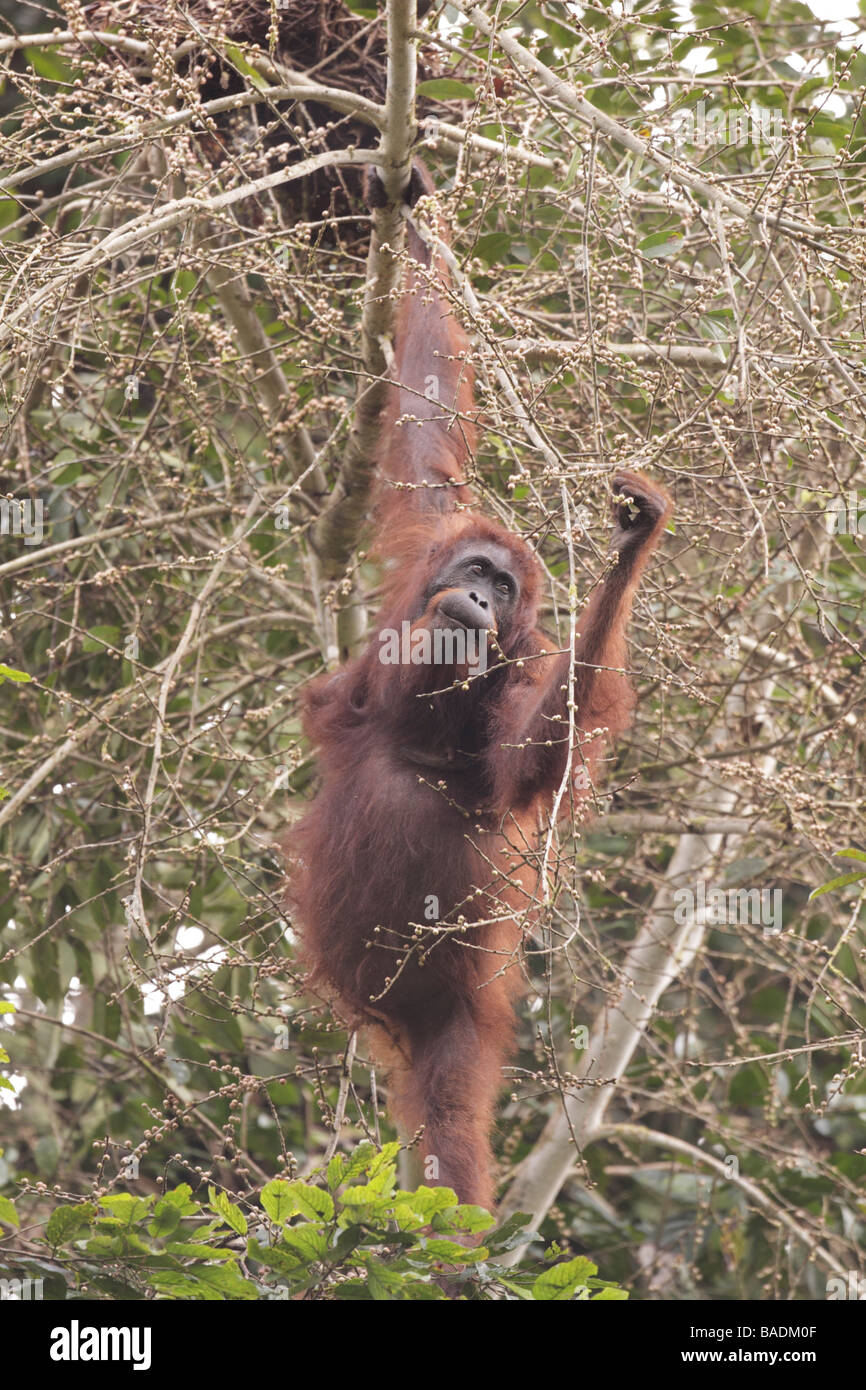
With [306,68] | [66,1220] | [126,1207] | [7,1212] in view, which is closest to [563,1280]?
[126,1207]

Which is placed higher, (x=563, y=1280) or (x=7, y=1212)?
(x=7, y=1212)

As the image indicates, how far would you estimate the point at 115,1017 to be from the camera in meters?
5.73

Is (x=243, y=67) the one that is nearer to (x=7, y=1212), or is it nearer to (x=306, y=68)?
(x=306, y=68)

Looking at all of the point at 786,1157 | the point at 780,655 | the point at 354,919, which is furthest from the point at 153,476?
the point at 786,1157

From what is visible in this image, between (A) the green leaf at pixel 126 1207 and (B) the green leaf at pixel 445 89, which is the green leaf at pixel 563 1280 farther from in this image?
(B) the green leaf at pixel 445 89

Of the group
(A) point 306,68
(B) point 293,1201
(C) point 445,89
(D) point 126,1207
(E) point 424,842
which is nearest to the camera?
(D) point 126,1207

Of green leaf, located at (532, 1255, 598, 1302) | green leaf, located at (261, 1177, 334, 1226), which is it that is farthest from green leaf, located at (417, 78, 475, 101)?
green leaf, located at (532, 1255, 598, 1302)

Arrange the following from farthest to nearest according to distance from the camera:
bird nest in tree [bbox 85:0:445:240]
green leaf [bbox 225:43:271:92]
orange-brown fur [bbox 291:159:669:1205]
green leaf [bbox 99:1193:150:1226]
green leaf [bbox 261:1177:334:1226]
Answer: bird nest in tree [bbox 85:0:445:240] < orange-brown fur [bbox 291:159:669:1205] < green leaf [bbox 225:43:271:92] < green leaf [bbox 261:1177:334:1226] < green leaf [bbox 99:1193:150:1226]

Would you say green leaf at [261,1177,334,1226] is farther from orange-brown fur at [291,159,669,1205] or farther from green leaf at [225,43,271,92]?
green leaf at [225,43,271,92]

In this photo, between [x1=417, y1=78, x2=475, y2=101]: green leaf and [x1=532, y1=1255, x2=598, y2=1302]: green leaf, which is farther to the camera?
[x1=417, y1=78, x2=475, y2=101]: green leaf

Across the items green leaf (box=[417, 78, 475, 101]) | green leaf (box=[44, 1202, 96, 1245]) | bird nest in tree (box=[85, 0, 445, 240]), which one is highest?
bird nest in tree (box=[85, 0, 445, 240])

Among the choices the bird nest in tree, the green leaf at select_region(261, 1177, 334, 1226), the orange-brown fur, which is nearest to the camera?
the green leaf at select_region(261, 1177, 334, 1226)

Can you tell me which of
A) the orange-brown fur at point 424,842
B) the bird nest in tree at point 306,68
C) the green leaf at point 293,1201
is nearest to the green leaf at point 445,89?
the bird nest in tree at point 306,68

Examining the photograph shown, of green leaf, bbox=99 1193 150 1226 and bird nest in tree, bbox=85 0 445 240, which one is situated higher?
bird nest in tree, bbox=85 0 445 240
